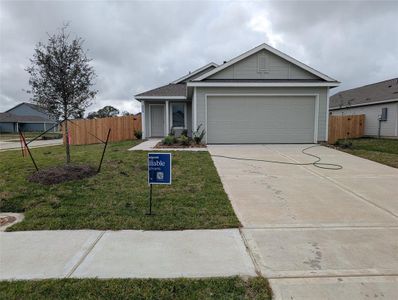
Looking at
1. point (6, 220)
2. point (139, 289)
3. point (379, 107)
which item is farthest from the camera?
point (379, 107)

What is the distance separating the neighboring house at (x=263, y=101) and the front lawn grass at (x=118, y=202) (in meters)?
6.87

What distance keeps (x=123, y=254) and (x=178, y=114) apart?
54.3 ft

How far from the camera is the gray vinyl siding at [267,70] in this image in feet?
46.5

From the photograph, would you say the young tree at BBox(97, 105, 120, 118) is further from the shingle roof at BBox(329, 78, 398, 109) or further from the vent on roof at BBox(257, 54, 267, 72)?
the vent on roof at BBox(257, 54, 267, 72)

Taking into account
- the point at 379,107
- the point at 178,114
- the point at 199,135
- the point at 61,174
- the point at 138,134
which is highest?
the point at 379,107

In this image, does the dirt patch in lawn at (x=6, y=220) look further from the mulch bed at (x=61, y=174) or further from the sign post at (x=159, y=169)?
the sign post at (x=159, y=169)

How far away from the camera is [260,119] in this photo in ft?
46.4

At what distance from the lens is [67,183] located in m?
6.28

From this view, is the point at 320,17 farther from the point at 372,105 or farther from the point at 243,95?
the point at 372,105

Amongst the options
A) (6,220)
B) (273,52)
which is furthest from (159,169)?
(273,52)

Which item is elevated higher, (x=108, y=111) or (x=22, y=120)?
(x=108, y=111)

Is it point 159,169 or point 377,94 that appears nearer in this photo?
point 159,169

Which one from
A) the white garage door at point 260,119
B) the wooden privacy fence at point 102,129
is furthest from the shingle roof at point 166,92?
the white garage door at point 260,119

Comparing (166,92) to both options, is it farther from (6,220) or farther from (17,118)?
(17,118)
